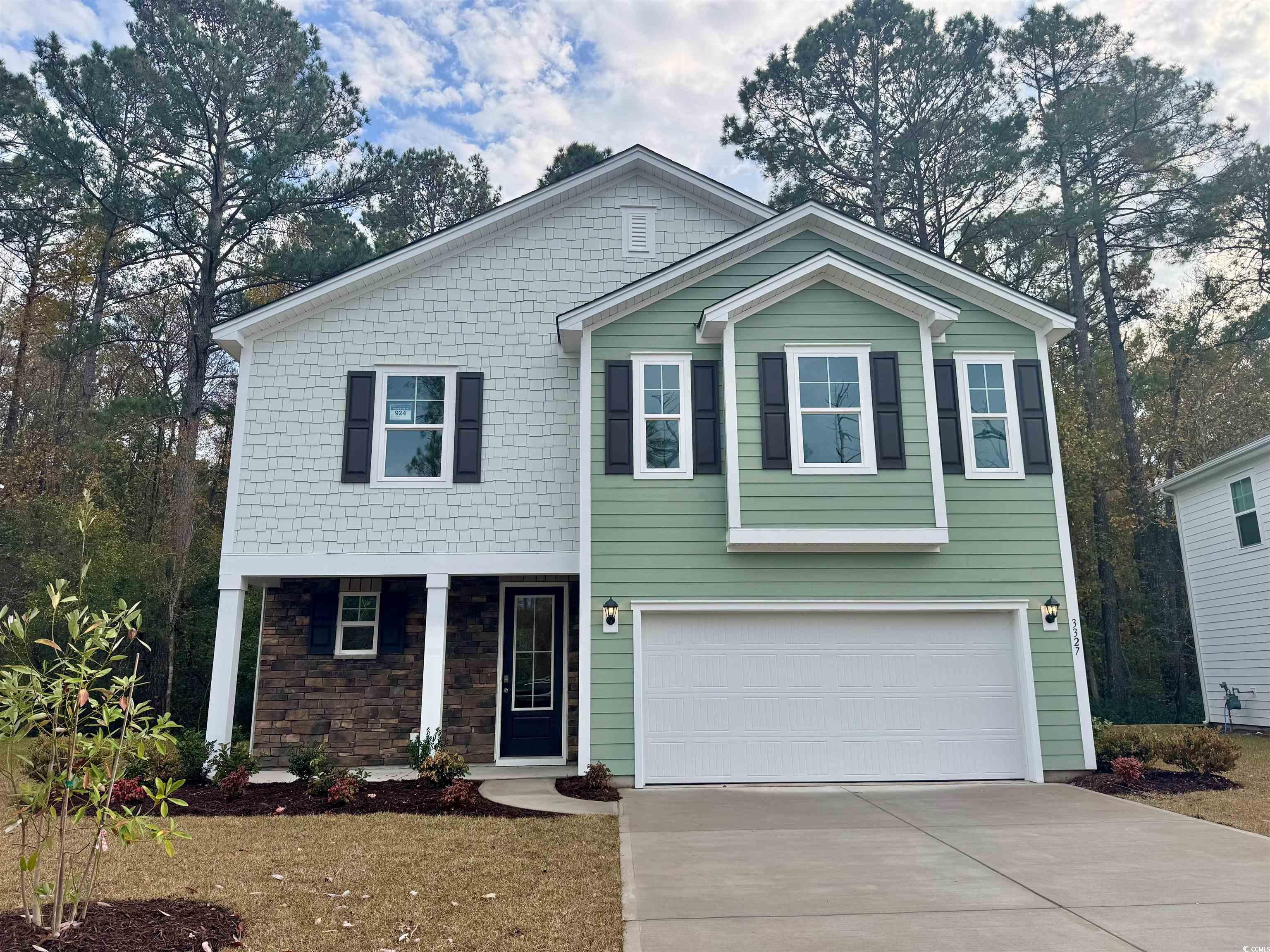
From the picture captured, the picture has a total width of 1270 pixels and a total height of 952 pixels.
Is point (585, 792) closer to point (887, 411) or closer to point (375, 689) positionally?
point (375, 689)

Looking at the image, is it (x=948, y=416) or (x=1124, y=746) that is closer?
(x=1124, y=746)

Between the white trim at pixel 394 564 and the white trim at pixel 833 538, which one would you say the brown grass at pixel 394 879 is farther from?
the white trim at pixel 833 538

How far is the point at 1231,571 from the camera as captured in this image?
15.6 metres

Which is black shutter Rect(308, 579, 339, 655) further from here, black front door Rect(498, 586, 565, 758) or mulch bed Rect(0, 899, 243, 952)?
mulch bed Rect(0, 899, 243, 952)

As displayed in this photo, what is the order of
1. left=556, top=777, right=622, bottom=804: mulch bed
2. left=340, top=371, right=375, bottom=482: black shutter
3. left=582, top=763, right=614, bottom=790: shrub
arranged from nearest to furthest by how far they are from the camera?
1. left=556, top=777, right=622, bottom=804: mulch bed
2. left=582, top=763, right=614, bottom=790: shrub
3. left=340, top=371, right=375, bottom=482: black shutter

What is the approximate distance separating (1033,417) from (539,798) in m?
7.42

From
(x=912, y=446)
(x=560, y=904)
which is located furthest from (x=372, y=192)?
(x=560, y=904)

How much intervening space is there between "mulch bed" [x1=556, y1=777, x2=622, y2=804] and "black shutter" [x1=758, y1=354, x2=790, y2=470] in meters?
3.97

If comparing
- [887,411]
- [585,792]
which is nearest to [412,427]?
[585,792]

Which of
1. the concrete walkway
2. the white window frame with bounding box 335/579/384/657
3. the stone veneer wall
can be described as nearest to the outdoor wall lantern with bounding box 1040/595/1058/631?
the concrete walkway

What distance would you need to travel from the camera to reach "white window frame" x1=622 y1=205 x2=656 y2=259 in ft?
39.2

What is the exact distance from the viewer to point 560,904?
5.12 meters

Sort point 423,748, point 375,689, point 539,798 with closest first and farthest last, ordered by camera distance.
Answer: point 539,798 < point 423,748 < point 375,689

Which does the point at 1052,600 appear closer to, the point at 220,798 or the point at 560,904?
the point at 560,904
